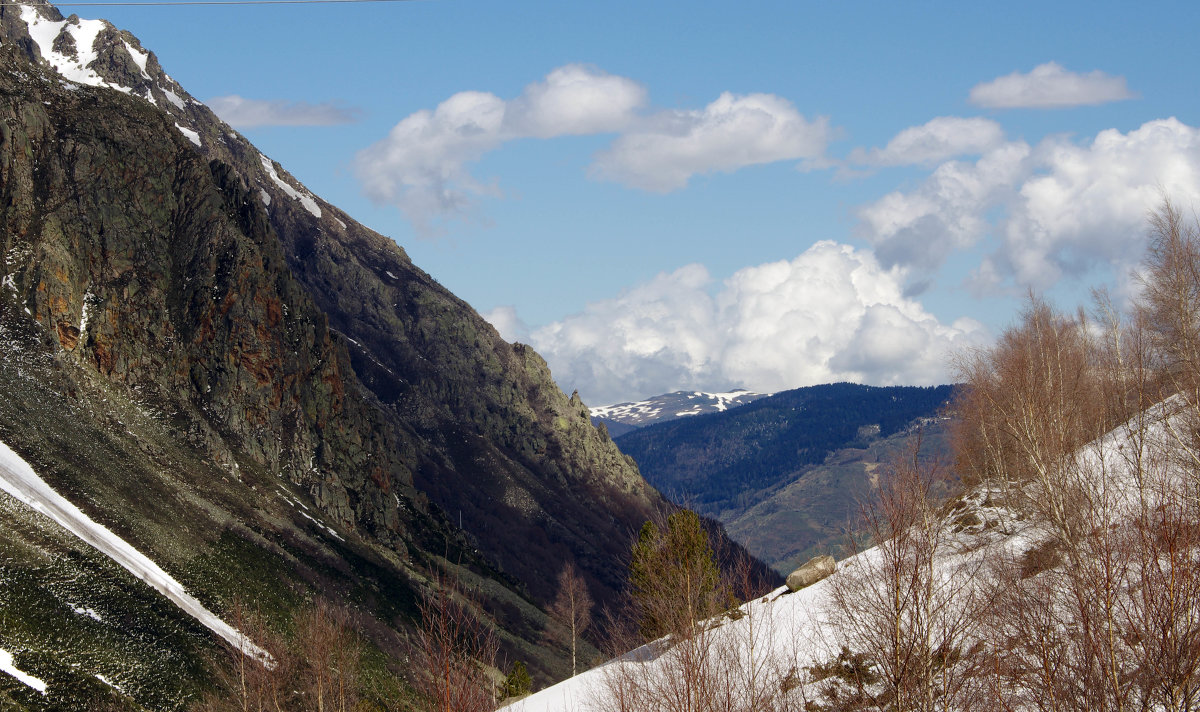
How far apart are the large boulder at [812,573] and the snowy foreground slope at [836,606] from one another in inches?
87.4

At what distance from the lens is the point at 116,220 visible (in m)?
171

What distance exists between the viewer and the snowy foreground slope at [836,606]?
121 feet

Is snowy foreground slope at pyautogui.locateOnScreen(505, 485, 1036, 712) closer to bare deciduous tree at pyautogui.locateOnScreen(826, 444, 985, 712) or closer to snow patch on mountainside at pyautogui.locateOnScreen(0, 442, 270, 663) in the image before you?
bare deciduous tree at pyautogui.locateOnScreen(826, 444, 985, 712)

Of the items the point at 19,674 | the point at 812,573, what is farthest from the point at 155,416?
the point at 812,573

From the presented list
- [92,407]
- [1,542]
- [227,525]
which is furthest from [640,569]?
[92,407]

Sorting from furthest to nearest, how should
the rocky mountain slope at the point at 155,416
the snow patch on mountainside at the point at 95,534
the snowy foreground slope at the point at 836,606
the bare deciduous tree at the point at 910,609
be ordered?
the snow patch on mountainside at the point at 95,534 < the rocky mountain slope at the point at 155,416 < the snowy foreground slope at the point at 836,606 < the bare deciduous tree at the point at 910,609

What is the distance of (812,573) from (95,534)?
8529cm

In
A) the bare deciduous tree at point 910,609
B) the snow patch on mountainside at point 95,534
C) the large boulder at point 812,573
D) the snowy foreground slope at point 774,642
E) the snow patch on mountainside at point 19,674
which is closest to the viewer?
the bare deciduous tree at point 910,609

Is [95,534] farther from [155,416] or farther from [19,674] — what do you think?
[155,416]

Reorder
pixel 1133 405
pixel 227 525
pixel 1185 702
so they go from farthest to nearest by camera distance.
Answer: pixel 227 525
pixel 1133 405
pixel 1185 702

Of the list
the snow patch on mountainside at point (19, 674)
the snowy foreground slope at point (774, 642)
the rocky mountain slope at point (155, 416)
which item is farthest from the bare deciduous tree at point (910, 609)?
the rocky mountain slope at point (155, 416)

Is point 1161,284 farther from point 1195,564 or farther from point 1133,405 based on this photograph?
point 1195,564

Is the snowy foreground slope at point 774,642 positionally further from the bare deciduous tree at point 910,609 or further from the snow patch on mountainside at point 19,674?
the snow patch on mountainside at point 19,674

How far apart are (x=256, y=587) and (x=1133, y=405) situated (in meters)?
103
